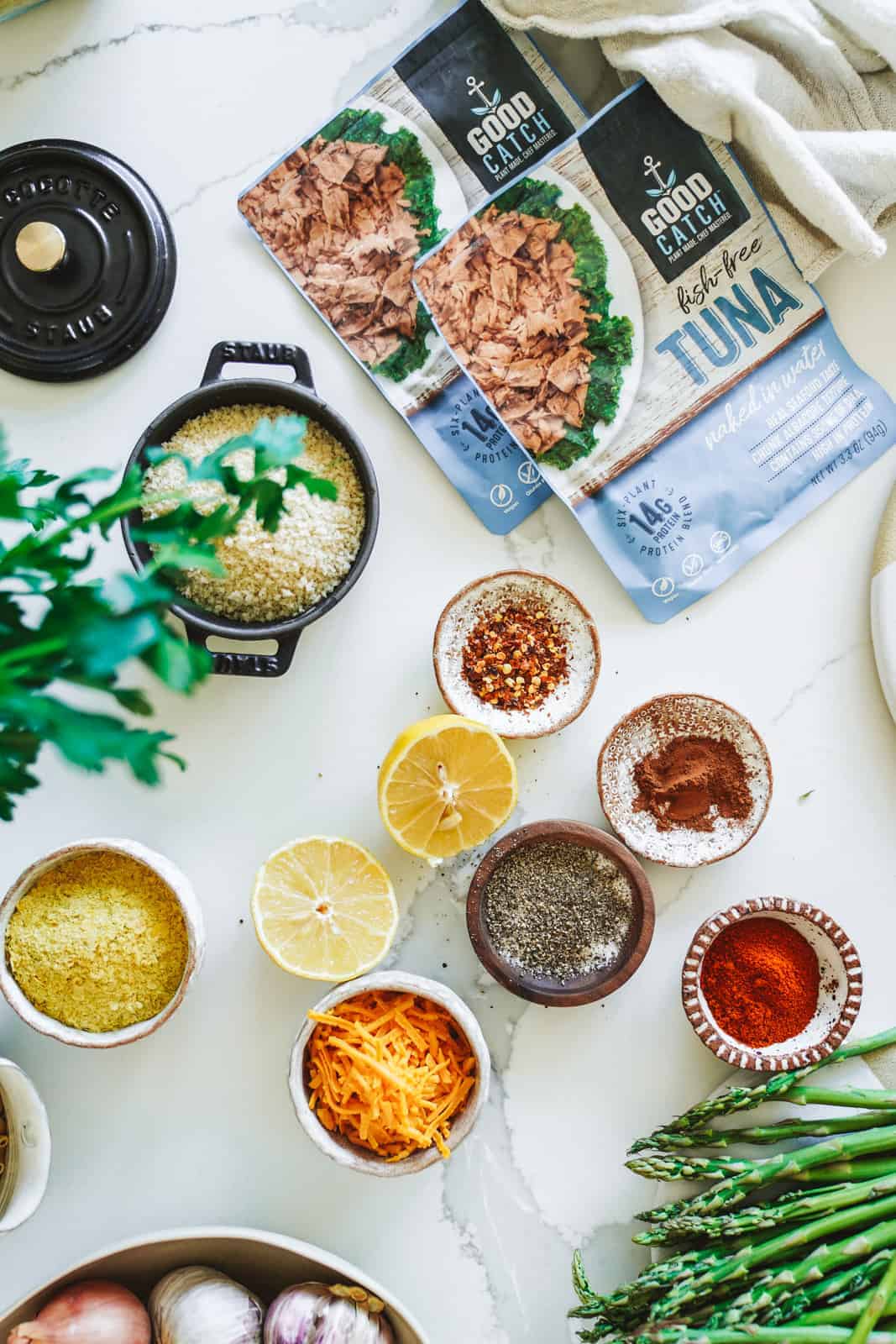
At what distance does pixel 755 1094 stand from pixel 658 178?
44.8 inches

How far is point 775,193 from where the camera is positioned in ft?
4.58

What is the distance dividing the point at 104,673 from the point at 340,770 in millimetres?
760

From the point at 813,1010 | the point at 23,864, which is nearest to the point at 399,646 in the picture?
the point at 23,864

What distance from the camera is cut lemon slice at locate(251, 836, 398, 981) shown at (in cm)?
127

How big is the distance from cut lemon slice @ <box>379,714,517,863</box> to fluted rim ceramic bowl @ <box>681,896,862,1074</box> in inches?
11.8

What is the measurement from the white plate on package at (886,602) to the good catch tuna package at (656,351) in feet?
0.28

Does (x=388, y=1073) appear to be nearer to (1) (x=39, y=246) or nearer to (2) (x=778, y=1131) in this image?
(2) (x=778, y=1131)

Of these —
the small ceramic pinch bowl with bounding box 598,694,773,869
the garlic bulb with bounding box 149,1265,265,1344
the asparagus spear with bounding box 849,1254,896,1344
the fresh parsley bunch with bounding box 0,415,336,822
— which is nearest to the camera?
the fresh parsley bunch with bounding box 0,415,336,822

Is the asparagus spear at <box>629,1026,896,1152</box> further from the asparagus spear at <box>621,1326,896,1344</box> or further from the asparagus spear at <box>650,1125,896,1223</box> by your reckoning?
the asparagus spear at <box>621,1326,896,1344</box>

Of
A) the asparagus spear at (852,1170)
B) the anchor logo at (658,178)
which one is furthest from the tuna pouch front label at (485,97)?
the asparagus spear at (852,1170)

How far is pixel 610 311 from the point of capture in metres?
1.39

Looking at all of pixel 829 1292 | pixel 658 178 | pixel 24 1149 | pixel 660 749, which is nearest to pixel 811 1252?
pixel 829 1292

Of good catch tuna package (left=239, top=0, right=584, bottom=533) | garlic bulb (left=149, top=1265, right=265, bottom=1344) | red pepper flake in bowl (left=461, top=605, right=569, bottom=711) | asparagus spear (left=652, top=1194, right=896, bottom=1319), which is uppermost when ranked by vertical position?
good catch tuna package (left=239, top=0, right=584, bottom=533)

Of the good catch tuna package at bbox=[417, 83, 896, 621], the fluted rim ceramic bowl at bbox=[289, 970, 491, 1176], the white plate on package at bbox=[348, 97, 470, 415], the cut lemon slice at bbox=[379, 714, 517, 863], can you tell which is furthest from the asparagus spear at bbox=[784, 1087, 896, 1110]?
the white plate on package at bbox=[348, 97, 470, 415]
